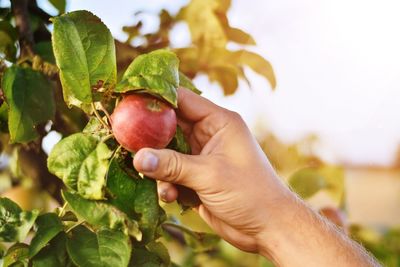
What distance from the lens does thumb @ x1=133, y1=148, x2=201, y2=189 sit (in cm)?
92

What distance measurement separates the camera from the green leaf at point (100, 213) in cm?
92

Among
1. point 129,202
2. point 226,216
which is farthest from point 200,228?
point 129,202

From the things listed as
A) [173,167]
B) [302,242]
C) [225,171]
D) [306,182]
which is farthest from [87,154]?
[306,182]

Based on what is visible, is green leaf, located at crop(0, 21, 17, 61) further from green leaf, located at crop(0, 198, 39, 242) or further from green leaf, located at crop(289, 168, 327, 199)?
green leaf, located at crop(289, 168, 327, 199)

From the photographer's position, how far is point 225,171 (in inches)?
41.4

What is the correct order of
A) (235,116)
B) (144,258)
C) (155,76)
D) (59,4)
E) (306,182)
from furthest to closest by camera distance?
(306,182) < (59,4) < (235,116) < (144,258) < (155,76)

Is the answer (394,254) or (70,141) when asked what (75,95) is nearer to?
(70,141)

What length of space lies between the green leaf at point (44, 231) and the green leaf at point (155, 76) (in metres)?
0.21

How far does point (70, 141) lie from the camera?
926mm

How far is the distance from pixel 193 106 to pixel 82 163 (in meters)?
0.24

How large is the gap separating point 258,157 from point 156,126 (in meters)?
0.23

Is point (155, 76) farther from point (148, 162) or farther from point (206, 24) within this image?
point (206, 24)

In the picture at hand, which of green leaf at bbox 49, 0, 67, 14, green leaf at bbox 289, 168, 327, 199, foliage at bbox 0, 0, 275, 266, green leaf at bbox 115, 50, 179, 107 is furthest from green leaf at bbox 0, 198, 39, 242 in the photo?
green leaf at bbox 289, 168, 327, 199

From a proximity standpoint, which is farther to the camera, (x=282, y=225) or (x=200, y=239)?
(x=200, y=239)
